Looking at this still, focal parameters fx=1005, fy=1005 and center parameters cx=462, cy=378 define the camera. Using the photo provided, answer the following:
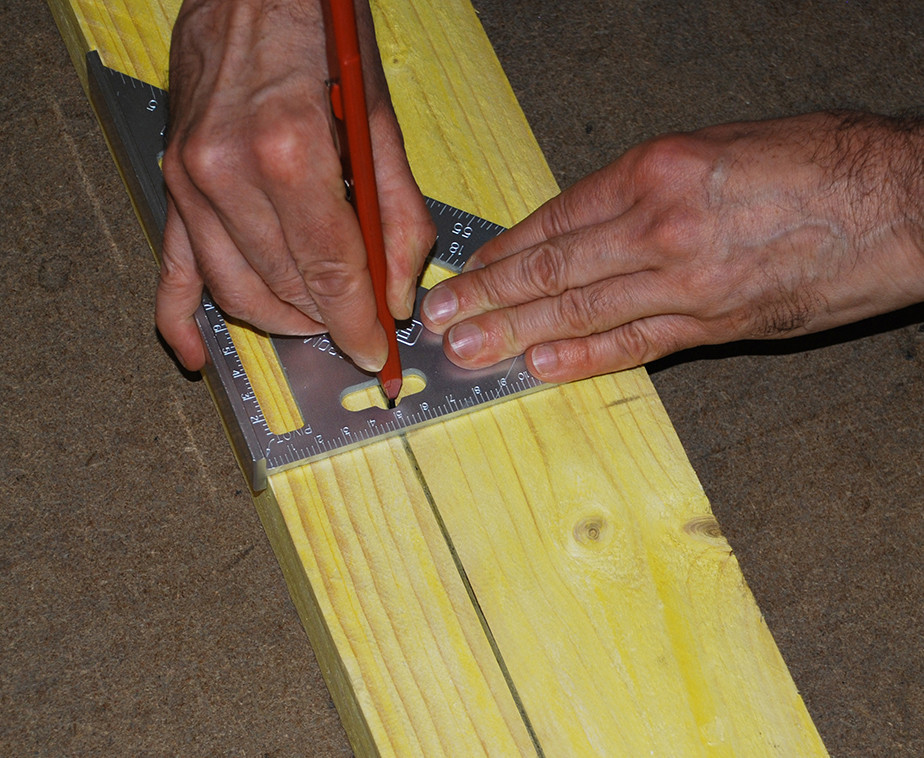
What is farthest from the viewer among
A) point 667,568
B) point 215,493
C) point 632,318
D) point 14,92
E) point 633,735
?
point 14,92

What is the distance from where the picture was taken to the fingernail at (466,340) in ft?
5.13

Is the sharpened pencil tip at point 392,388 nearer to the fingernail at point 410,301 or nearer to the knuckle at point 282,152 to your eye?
the fingernail at point 410,301

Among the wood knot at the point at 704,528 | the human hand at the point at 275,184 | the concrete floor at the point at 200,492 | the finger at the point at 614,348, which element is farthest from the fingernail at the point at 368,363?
the concrete floor at the point at 200,492

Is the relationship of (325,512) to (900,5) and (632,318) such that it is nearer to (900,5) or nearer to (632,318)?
(632,318)

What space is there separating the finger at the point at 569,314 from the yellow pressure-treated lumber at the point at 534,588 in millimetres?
91

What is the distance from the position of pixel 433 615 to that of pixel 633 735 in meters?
0.31

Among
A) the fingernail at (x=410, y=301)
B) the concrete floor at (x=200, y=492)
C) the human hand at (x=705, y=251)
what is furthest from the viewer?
the concrete floor at (x=200, y=492)

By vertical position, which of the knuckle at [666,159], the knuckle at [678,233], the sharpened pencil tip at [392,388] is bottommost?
the sharpened pencil tip at [392,388]

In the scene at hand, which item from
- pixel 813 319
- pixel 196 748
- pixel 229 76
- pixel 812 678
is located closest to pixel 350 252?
pixel 229 76

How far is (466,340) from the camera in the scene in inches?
61.6

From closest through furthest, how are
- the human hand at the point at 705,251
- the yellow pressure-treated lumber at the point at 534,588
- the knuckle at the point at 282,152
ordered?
1. the knuckle at the point at 282,152
2. the yellow pressure-treated lumber at the point at 534,588
3. the human hand at the point at 705,251

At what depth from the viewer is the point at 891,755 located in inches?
81.1

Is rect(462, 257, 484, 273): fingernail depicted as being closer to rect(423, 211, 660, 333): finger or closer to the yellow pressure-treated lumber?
rect(423, 211, 660, 333): finger

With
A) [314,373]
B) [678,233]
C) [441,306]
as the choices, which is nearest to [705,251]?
[678,233]
